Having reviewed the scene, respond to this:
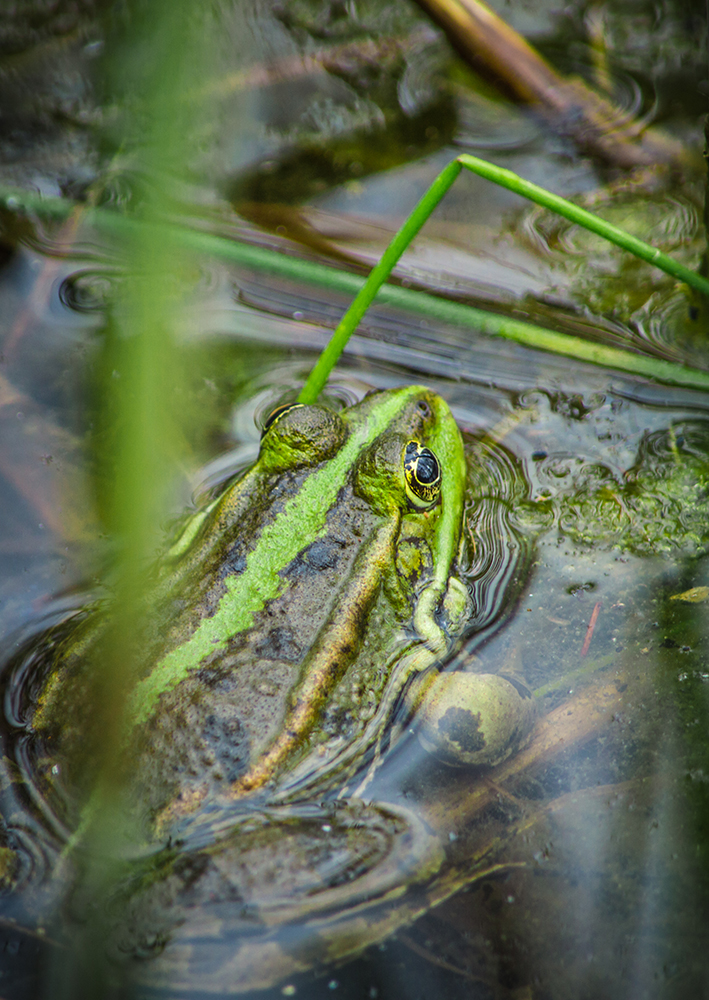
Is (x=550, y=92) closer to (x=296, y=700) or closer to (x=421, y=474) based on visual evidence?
(x=421, y=474)

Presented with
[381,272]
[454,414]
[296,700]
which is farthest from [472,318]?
[296,700]

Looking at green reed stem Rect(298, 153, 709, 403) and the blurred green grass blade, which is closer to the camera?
green reed stem Rect(298, 153, 709, 403)

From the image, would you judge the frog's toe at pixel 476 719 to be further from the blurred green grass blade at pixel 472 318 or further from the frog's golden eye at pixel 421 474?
the blurred green grass blade at pixel 472 318

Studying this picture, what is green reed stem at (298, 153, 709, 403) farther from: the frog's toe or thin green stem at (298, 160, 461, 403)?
the frog's toe

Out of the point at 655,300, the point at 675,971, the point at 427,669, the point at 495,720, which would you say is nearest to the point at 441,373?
the point at 655,300

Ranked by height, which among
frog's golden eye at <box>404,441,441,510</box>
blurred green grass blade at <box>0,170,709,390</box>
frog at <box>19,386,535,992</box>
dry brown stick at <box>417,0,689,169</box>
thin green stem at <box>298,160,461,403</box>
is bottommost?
frog at <box>19,386,535,992</box>

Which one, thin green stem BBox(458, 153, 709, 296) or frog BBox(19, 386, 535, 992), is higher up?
thin green stem BBox(458, 153, 709, 296)

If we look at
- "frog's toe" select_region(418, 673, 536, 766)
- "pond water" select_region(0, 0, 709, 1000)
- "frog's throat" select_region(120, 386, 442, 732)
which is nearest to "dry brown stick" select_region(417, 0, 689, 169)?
"pond water" select_region(0, 0, 709, 1000)
